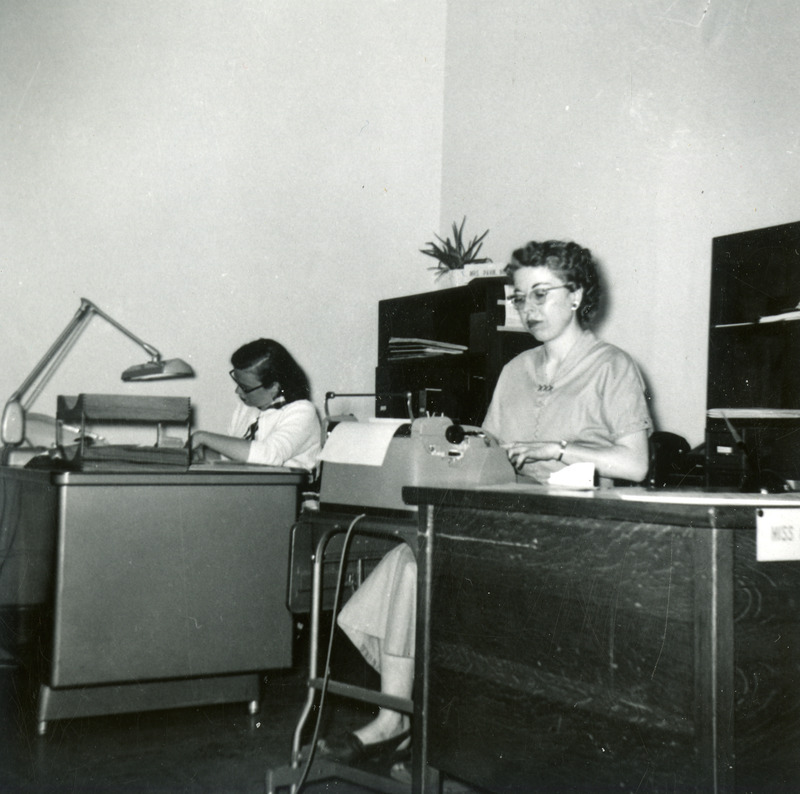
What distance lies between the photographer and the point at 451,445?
186cm

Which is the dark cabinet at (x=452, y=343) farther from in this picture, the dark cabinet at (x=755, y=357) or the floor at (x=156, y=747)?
the floor at (x=156, y=747)

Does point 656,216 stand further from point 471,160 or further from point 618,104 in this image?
point 471,160

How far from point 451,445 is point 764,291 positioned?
54.3 inches

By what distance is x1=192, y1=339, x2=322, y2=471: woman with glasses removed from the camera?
121 inches

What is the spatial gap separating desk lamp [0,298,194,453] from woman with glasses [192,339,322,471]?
23 cm

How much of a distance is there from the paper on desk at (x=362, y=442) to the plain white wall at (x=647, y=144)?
149 cm

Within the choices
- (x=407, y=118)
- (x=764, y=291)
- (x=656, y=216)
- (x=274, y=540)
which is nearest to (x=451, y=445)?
(x=274, y=540)

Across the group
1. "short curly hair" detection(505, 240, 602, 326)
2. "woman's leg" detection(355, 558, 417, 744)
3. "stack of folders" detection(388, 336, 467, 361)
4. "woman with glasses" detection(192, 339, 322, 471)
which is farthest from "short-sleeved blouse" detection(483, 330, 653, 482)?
"stack of folders" detection(388, 336, 467, 361)

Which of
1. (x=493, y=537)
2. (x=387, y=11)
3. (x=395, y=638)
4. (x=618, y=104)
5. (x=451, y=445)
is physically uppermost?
(x=387, y=11)

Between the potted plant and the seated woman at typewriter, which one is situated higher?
the potted plant

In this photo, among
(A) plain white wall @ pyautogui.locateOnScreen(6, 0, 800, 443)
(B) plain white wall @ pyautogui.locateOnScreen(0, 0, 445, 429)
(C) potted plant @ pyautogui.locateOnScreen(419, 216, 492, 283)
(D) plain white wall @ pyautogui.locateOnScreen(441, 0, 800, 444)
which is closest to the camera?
(D) plain white wall @ pyautogui.locateOnScreen(441, 0, 800, 444)

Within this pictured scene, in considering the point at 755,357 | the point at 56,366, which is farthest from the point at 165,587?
the point at 755,357

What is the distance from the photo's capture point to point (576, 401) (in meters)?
2.15

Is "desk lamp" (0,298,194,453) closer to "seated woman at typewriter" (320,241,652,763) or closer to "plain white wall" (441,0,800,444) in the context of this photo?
"seated woman at typewriter" (320,241,652,763)
